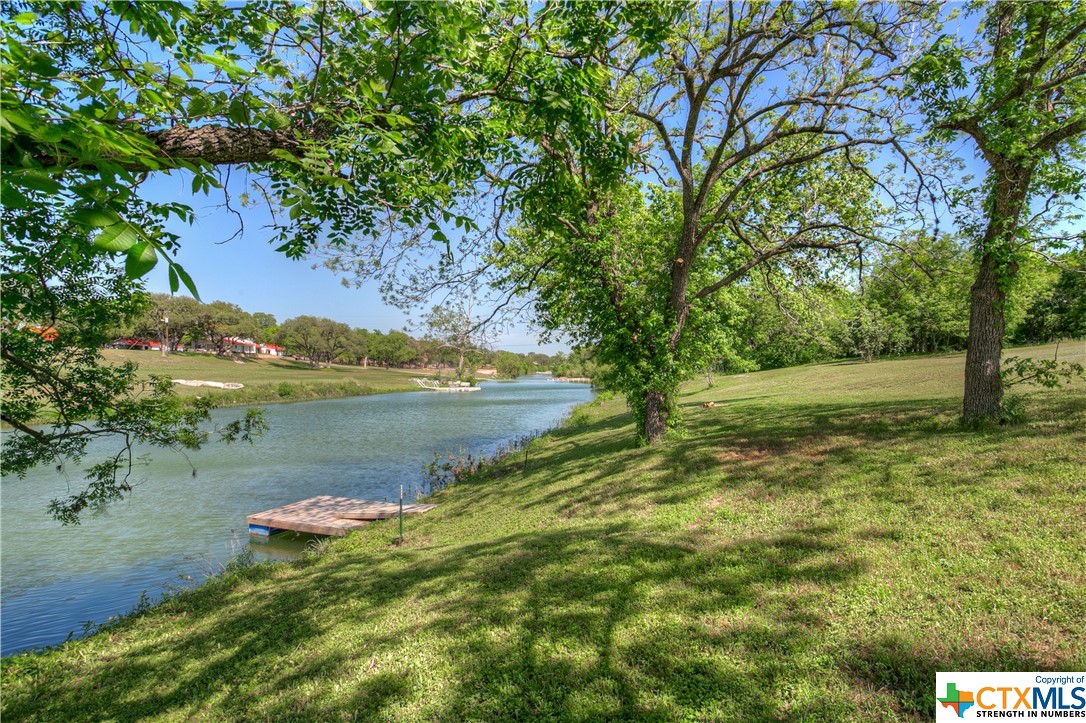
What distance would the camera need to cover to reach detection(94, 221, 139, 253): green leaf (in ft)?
4.95

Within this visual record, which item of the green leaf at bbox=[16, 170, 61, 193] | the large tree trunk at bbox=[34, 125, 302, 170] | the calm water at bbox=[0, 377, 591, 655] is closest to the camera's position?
the green leaf at bbox=[16, 170, 61, 193]

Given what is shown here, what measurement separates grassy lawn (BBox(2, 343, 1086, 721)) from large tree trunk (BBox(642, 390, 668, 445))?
338 cm

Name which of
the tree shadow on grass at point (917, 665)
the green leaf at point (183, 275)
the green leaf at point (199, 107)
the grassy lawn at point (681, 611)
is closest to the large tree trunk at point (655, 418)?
the grassy lawn at point (681, 611)

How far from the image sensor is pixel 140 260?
1.56 meters

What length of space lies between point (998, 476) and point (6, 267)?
36.4 ft

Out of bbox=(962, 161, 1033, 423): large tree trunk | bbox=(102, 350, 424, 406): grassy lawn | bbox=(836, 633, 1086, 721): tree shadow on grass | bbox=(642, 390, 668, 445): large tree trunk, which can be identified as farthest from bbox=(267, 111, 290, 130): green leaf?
bbox=(102, 350, 424, 406): grassy lawn

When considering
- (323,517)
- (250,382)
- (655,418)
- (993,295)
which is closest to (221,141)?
(655,418)

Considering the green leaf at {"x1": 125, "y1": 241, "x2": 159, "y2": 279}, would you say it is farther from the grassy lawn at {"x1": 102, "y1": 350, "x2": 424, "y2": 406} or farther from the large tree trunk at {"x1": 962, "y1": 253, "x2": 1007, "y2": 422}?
the grassy lawn at {"x1": 102, "y1": 350, "x2": 424, "y2": 406}

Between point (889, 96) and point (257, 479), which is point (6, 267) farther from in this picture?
point (257, 479)

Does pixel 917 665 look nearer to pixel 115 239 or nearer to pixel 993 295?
pixel 115 239

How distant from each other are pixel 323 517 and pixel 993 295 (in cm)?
1555

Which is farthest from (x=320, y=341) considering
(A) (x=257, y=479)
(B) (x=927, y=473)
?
(B) (x=927, y=473)

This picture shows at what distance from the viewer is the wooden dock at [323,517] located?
39.5ft

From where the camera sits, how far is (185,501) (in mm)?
15461
